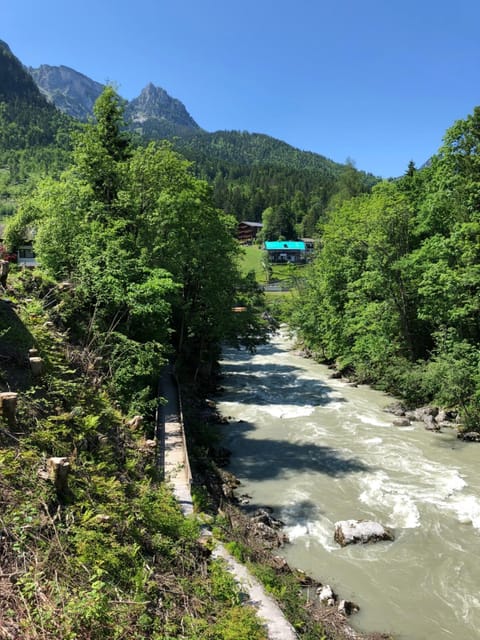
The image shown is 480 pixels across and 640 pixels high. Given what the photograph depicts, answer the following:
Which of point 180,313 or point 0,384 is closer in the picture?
point 0,384

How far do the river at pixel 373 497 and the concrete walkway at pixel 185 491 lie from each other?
2.86m

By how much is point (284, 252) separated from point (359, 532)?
10351 cm

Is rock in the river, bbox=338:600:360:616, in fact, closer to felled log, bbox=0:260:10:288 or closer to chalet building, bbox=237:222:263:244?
felled log, bbox=0:260:10:288

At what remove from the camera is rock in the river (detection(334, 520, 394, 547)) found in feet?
39.2

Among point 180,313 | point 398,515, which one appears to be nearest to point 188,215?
point 180,313

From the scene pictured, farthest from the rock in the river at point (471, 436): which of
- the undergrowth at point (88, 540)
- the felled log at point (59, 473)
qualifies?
the felled log at point (59, 473)

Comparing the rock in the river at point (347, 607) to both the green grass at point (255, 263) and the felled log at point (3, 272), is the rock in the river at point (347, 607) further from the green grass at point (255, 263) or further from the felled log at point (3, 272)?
the green grass at point (255, 263)

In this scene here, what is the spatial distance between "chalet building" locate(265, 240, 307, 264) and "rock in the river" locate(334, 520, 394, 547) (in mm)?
99877

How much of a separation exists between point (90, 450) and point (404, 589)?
7.98 m

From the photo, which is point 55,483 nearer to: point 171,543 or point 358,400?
point 171,543

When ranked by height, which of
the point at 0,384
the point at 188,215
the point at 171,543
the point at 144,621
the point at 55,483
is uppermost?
the point at 188,215

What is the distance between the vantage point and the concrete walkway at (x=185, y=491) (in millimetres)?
6888

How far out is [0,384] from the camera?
27.7 feet

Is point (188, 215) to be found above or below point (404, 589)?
above
